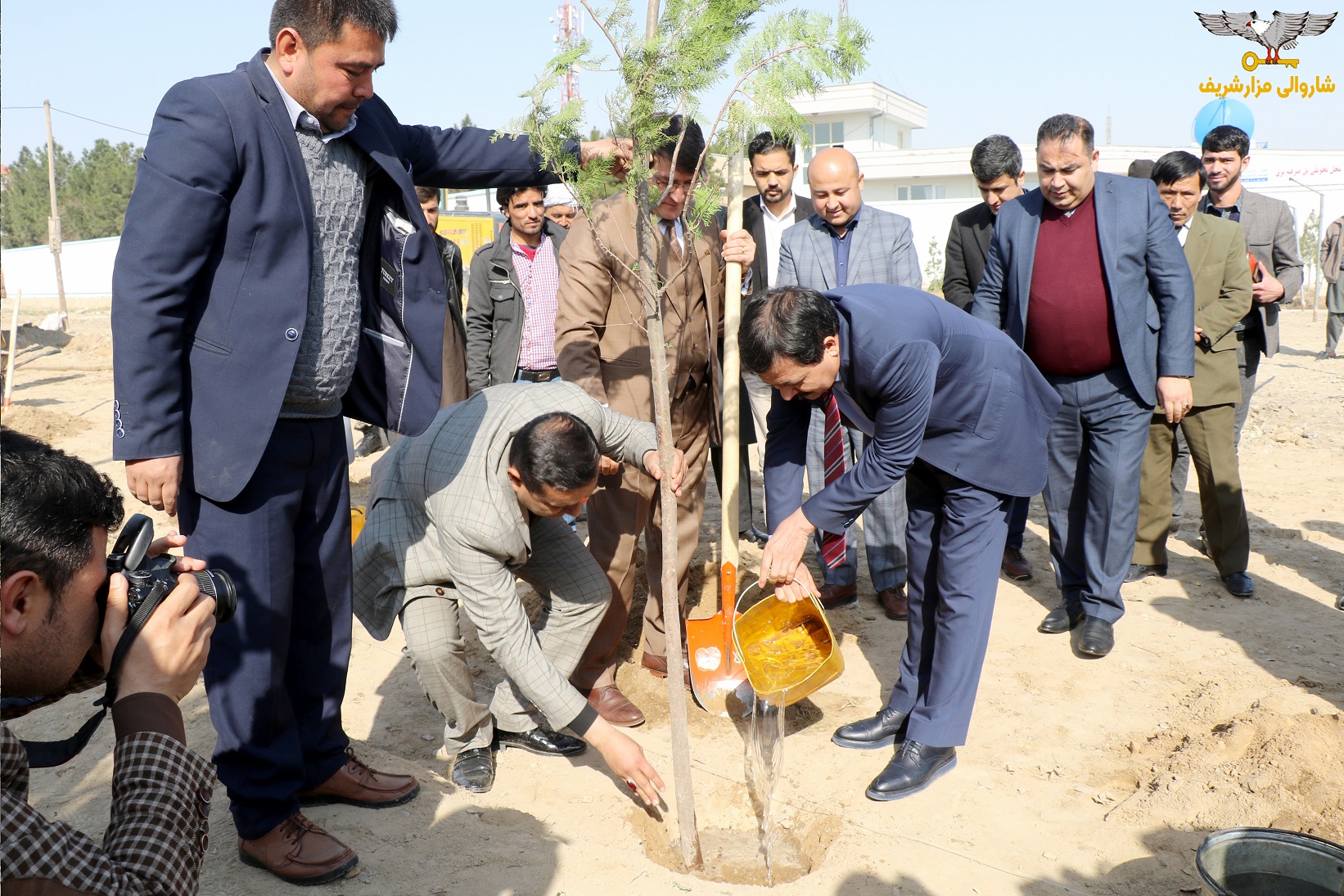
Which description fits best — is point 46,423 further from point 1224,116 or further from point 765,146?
point 1224,116

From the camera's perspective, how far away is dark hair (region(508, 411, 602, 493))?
2.98 meters

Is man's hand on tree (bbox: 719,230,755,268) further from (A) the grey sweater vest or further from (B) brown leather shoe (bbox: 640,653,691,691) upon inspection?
(B) brown leather shoe (bbox: 640,653,691,691)

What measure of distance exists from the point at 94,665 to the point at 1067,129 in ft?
12.9

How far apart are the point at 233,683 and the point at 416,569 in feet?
2.82

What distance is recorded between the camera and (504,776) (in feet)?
11.4

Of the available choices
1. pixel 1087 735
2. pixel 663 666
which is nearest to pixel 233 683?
pixel 663 666

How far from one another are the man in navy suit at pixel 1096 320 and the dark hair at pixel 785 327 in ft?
5.65

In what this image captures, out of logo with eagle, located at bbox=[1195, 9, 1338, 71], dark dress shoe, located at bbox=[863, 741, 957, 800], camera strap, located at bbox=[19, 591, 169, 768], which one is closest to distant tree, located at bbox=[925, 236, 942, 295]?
logo with eagle, located at bbox=[1195, 9, 1338, 71]

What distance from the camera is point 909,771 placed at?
3.38 m

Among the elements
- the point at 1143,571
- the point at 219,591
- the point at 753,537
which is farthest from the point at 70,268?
the point at 219,591

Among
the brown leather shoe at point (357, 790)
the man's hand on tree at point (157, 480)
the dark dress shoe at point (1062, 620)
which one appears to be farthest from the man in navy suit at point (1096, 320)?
the man's hand on tree at point (157, 480)

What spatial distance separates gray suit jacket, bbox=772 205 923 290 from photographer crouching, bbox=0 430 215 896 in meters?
3.57

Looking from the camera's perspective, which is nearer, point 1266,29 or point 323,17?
point 323,17

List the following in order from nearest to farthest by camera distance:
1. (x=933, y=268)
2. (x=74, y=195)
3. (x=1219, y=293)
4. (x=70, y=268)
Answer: (x=1219, y=293), (x=933, y=268), (x=70, y=268), (x=74, y=195)
